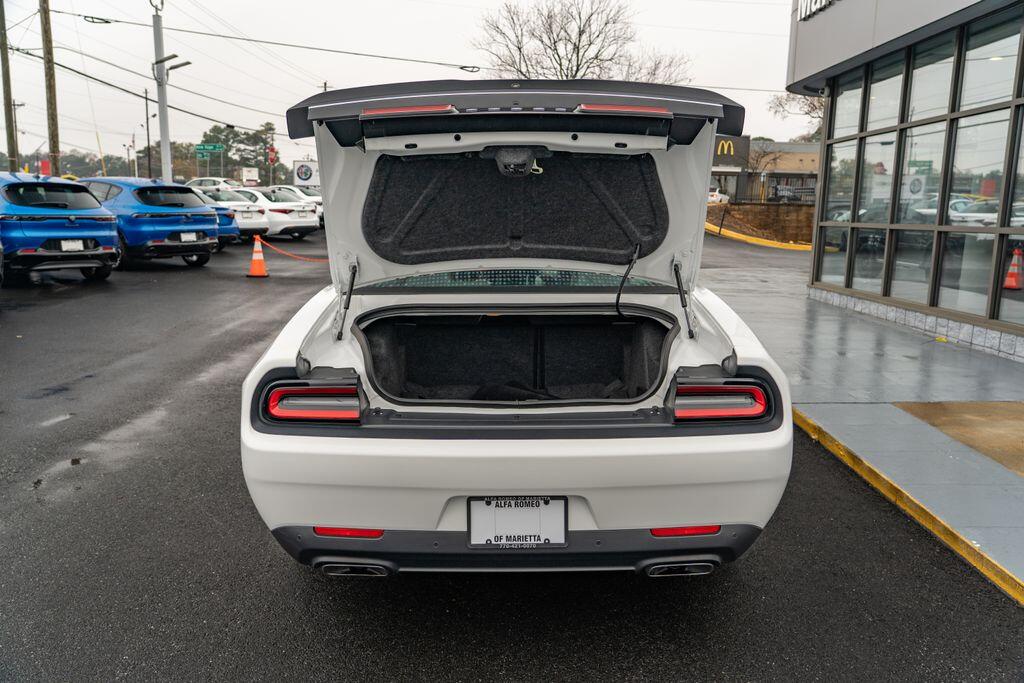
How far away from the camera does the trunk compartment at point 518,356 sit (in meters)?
3.64

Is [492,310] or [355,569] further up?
[492,310]

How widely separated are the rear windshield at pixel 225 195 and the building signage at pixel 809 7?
15943 millimetres

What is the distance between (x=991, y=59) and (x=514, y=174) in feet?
25.2

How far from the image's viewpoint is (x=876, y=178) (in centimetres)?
1060

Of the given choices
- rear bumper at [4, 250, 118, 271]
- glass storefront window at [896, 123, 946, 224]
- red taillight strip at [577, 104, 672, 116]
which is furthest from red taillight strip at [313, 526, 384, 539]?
rear bumper at [4, 250, 118, 271]

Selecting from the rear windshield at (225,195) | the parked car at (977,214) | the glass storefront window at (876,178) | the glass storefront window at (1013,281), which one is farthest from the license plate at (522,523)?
the rear windshield at (225,195)

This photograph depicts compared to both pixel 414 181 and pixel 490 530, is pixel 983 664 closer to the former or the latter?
pixel 490 530

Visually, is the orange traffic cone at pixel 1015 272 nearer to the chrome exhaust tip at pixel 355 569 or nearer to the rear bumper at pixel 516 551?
the rear bumper at pixel 516 551

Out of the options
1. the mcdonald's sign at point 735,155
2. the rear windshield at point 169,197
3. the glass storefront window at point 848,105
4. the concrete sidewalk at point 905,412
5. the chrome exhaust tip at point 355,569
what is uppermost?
the mcdonald's sign at point 735,155

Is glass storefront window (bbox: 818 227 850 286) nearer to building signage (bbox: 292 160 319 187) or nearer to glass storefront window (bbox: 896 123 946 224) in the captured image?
glass storefront window (bbox: 896 123 946 224)

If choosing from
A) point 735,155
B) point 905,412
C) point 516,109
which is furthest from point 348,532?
point 735,155

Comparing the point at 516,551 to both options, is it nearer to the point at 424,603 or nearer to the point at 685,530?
the point at 685,530

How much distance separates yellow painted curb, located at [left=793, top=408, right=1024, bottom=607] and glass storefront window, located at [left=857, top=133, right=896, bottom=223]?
6.16 m

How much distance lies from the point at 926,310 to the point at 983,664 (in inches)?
290
